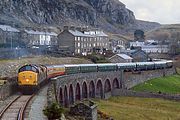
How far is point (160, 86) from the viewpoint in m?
79.6

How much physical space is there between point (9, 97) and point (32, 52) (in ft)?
196

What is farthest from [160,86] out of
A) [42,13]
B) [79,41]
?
[42,13]

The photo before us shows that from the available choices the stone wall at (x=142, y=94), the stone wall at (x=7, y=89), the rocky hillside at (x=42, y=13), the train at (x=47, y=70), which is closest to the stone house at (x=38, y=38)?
the rocky hillside at (x=42, y=13)

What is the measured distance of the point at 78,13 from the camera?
19525cm

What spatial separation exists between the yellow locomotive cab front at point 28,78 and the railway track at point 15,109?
122 inches

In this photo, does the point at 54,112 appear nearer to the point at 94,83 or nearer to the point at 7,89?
the point at 7,89

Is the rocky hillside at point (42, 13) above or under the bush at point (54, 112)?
above

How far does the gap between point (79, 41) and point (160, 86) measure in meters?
40.1

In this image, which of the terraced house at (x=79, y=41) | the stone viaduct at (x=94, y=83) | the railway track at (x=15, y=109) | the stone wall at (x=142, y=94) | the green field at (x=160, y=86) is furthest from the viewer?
the terraced house at (x=79, y=41)

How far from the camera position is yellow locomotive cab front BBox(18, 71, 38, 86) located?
40.4m

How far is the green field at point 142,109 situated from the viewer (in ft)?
162

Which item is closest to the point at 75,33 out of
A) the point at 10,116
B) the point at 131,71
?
the point at 131,71

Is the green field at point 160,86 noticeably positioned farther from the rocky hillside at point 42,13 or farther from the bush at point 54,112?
the rocky hillside at point 42,13

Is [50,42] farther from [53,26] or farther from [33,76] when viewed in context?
[33,76]
